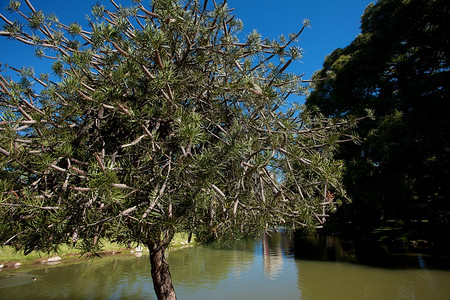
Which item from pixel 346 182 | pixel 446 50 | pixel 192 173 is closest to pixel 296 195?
pixel 192 173

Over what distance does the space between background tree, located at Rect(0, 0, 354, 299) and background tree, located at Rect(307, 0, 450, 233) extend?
29.6 ft

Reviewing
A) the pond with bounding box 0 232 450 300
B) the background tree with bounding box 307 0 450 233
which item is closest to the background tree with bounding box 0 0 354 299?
the pond with bounding box 0 232 450 300

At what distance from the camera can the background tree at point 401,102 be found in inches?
462

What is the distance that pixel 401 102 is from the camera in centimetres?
1282

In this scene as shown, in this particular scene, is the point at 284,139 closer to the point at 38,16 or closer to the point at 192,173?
the point at 192,173

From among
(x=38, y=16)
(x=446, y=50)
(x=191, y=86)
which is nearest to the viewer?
(x=38, y=16)

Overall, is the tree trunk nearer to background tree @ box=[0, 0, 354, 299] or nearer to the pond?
background tree @ box=[0, 0, 354, 299]

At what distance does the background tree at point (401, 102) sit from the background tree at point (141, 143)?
355 inches

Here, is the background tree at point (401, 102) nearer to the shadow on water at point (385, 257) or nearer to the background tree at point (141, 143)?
the shadow on water at point (385, 257)

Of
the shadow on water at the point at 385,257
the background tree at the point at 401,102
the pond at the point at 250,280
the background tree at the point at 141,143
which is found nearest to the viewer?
the background tree at the point at 141,143

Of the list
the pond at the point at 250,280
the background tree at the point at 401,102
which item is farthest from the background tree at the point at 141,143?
the background tree at the point at 401,102

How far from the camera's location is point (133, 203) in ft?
6.46

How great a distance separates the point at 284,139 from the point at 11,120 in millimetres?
1932

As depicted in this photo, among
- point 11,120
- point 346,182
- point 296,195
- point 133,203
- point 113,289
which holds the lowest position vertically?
point 113,289
